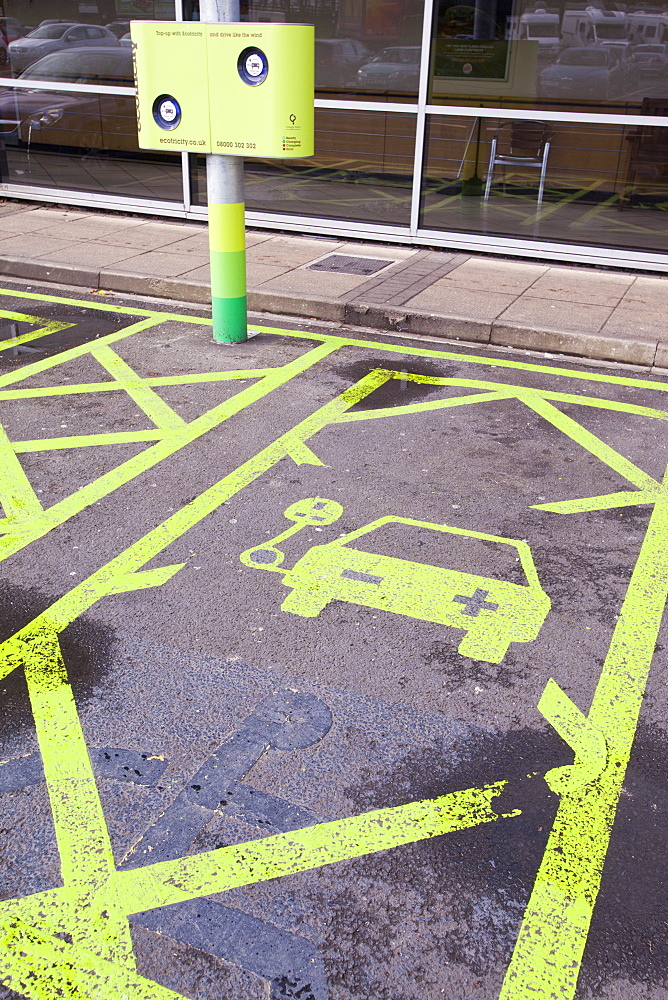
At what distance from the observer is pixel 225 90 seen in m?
5.96

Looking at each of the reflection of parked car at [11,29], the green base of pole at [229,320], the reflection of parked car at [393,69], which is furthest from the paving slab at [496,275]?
the reflection of parked car at [11,29]

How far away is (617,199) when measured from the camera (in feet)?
40.0

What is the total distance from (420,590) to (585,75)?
1126 centimetres

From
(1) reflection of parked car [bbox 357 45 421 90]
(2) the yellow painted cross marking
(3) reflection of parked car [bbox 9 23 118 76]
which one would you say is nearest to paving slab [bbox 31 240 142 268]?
(2) the yellow painted cross marking

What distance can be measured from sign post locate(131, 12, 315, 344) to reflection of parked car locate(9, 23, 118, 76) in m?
7.36

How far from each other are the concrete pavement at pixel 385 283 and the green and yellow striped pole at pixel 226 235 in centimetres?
96

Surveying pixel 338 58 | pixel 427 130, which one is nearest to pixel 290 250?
pixel 427 130

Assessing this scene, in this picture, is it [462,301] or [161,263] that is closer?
[462,301]

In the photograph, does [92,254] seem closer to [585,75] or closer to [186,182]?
[186,182]

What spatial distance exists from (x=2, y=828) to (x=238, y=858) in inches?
29.2

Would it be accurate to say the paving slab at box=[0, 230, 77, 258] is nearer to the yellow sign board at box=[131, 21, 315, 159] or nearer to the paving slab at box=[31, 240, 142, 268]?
the paving slab at box=[31, 240, 142, 268]

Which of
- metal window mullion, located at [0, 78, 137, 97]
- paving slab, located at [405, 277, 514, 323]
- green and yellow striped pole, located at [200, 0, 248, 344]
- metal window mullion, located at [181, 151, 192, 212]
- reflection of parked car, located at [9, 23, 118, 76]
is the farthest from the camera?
reflection of parked car, located at [9, 23, 118, 76]

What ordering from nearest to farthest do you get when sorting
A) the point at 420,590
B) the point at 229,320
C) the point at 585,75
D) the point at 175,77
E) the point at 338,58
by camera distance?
1. the point at 420,590
2. the point at 175,77
3. the point at 229,320
4. the point at 585,75
5. the point at 338,58

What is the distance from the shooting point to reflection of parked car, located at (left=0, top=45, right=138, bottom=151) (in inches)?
491
